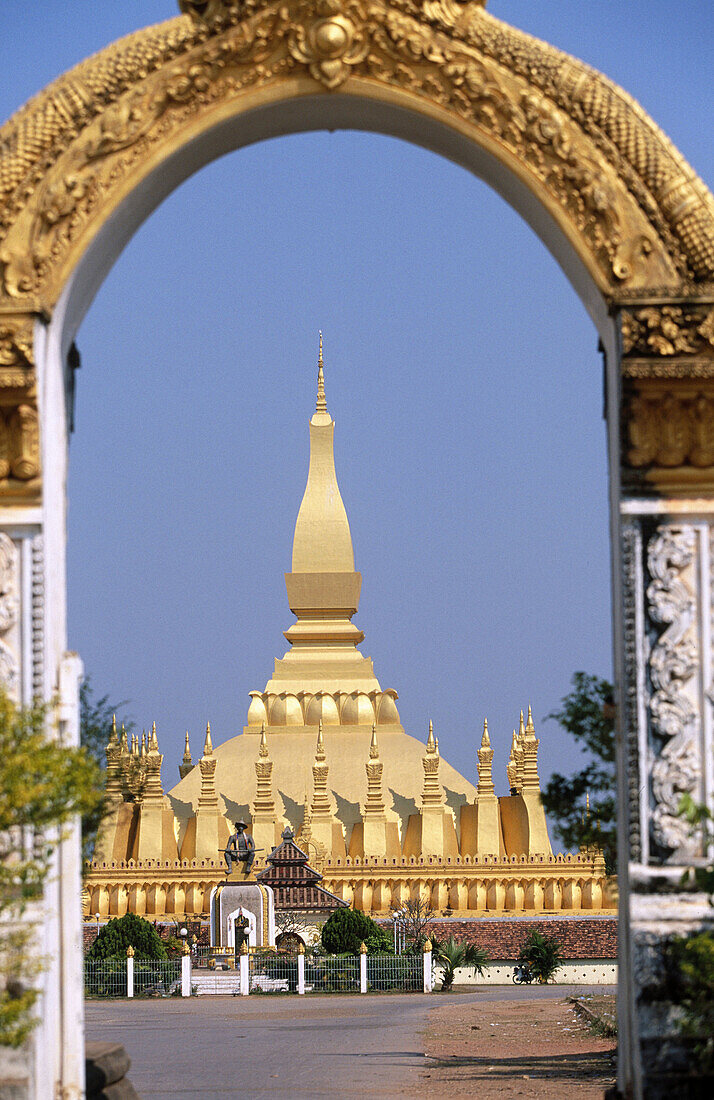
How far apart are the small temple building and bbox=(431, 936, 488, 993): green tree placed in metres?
2.32

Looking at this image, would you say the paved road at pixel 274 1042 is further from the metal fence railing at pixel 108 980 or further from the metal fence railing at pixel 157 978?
the metal fence railing at pixel 108 980

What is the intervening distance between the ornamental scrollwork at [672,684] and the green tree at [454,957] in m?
19.8

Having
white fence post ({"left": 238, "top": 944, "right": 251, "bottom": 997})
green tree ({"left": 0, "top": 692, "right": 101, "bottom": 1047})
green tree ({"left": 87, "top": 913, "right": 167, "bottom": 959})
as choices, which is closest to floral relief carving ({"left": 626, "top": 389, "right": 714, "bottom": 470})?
green tree ({"left": 0, "top": 692, "right": 101, "bottom": 1047})

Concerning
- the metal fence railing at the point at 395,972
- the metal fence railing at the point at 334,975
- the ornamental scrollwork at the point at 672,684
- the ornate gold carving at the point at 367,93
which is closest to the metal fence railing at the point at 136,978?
the metal fence railing at the point at 334,975

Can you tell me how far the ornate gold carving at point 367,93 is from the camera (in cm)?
748

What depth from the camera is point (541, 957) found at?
2912 cm

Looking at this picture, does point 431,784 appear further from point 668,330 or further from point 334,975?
point 668,330

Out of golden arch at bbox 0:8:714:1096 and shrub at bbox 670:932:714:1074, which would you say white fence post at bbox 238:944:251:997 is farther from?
shrub at bbox 670:932:714:1074

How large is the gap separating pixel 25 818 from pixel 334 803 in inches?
1102

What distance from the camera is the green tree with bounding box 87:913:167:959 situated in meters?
26.4

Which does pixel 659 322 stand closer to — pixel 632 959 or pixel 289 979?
pixel 632 959

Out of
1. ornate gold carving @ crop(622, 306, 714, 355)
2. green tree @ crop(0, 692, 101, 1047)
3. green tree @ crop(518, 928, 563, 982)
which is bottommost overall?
green tree @ crop(518, 928, 563, 982)

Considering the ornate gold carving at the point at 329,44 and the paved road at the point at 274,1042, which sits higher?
the ornate gold carving at the point at 329,44

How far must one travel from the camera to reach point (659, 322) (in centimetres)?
736
